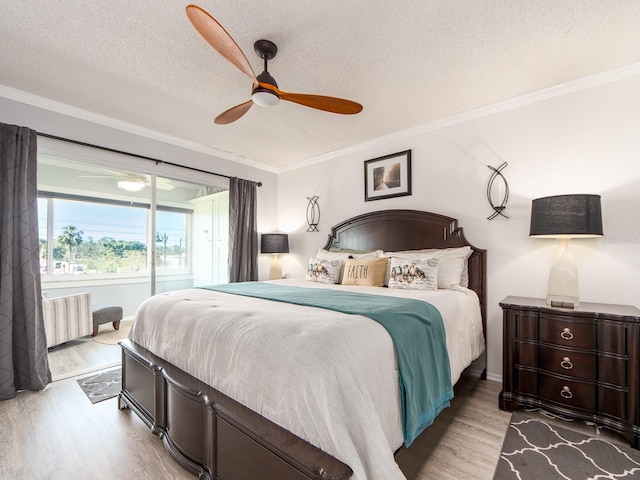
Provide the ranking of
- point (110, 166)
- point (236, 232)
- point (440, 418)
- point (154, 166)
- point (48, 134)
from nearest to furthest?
point (440, 418)
point (48, 134)
point (110, 166)
point (154, 166)
point (236, 232)

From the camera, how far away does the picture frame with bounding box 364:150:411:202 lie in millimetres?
3447

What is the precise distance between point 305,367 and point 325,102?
179 cm

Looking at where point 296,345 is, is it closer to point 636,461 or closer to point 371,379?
point 371,379

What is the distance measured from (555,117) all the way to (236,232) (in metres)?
3.71

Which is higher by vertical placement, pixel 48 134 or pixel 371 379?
pixel 48 134

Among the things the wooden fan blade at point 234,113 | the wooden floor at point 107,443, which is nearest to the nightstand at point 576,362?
the wooden floor at point 107,443

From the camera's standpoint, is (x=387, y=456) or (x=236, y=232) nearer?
(x=387, y=456)

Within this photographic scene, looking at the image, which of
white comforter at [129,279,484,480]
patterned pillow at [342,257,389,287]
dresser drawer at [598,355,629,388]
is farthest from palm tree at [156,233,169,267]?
dresser drawer at [598,355,629,388]

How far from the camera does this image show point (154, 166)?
11.6 ft

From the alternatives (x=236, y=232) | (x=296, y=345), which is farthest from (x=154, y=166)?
(x=296, y=345)

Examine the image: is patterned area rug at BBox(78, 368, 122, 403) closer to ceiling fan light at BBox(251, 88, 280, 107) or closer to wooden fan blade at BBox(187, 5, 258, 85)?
ceiling fan light at BBox(251, 88, 280, 107)

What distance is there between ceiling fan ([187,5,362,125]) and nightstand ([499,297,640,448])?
6.67 ft

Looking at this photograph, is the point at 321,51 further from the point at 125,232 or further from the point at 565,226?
the point at 125,232

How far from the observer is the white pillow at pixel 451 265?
2.72 m
